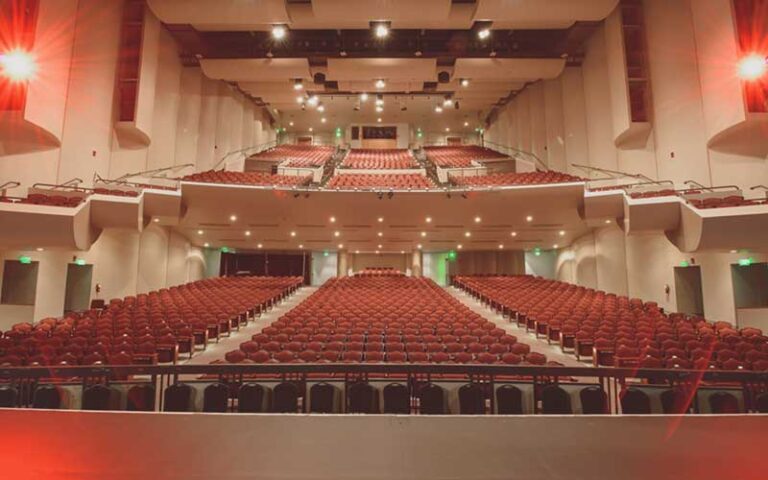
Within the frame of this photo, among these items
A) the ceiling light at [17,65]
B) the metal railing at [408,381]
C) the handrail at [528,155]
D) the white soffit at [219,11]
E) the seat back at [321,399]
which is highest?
the white soffit at [219,11]

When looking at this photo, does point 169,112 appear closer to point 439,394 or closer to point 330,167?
point 330,167

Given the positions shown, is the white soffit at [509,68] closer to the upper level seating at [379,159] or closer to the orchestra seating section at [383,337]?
the upper level seating at [379,159]

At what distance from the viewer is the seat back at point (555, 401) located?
3.36m

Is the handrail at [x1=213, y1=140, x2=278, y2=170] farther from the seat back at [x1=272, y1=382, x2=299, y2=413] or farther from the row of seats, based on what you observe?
the seat back at [x1=272, y1=382, x2=299, y2=413]

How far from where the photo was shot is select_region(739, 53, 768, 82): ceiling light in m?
8.95

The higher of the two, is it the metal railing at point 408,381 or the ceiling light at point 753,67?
the ceiling light at point 753,67

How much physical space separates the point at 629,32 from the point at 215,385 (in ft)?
48.1

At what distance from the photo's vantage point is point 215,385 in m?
3.38

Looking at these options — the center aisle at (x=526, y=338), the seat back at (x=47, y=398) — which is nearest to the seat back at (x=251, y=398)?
the seat back at (x=47, y=398)

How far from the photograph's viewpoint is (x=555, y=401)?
11.1ft

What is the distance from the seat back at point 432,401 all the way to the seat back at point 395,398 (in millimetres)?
140

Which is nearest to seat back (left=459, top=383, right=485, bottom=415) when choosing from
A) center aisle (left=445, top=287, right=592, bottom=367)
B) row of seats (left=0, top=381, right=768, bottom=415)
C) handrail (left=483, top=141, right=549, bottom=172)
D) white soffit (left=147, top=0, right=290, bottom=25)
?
row of seats (left=0, top=381, right=768, bottom=415)

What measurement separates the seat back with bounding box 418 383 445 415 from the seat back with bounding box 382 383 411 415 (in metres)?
0.14

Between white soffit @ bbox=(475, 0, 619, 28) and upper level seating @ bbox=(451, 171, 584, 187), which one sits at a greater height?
white soffit @ bbox=(475, 0, 619, 28)
